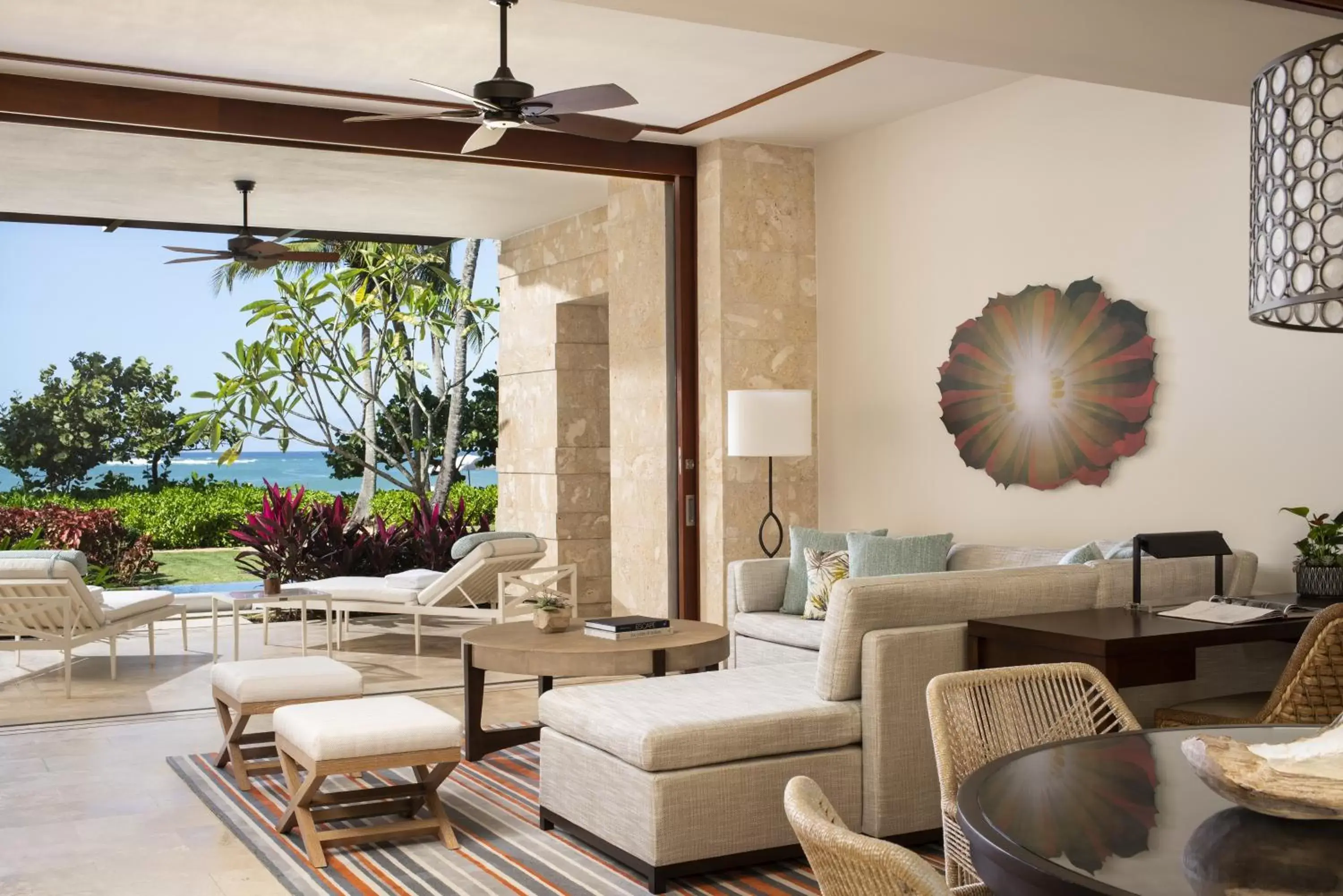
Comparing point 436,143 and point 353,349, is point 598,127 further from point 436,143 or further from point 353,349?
point 353,349

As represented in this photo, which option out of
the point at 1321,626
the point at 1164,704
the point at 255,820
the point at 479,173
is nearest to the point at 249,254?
the point at 479,173

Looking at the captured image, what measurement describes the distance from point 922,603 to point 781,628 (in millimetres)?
1963

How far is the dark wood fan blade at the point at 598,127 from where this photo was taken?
525 cm

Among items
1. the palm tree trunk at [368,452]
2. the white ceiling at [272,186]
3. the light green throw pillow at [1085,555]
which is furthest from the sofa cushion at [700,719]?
the palm tree trunk at [368,452]

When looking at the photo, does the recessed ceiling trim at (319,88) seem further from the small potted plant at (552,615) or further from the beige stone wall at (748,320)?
the small potted plant at (552,615)

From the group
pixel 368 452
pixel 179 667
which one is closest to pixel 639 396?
pixel 179 667

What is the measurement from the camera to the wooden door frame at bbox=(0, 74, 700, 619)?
602 cm

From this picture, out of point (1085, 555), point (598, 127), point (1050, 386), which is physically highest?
point (598, 127)

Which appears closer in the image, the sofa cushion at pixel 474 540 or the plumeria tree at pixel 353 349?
the sofa cushion at pixel 474 540

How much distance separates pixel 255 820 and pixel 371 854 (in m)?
0.54

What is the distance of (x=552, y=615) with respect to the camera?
4.94 meters

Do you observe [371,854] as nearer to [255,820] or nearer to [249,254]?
[255,820]

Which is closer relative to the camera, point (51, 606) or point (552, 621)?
point (552, 621)

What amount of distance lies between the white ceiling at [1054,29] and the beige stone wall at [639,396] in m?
3.73
